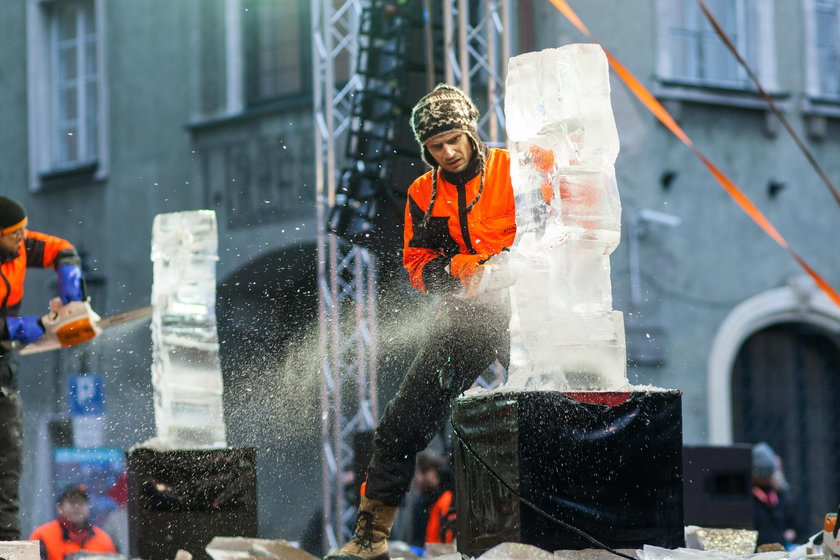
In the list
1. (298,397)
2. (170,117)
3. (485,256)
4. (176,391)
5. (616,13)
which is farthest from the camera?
(170,117)

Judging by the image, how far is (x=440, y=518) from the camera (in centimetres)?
890

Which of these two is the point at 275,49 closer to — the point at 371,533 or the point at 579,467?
the point at 371,533

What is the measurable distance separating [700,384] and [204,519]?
7.94 metres

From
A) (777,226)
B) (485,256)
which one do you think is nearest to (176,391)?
(485,256)

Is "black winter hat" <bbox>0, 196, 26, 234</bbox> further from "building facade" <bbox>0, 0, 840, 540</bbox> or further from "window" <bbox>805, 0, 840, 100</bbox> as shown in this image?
"window" <bbox>805, 0, 840, 100</bbox>

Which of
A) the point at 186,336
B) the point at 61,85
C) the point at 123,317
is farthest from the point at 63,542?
the point at 61,85

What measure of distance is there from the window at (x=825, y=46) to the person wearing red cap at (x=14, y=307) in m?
9.59

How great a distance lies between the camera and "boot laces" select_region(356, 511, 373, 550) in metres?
5.28

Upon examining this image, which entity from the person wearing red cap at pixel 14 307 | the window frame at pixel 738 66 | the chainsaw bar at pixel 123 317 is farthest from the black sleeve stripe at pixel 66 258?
the window frame at pixel 738 66

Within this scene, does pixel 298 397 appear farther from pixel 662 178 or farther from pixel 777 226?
pixel 777 226

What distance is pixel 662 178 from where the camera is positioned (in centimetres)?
1331

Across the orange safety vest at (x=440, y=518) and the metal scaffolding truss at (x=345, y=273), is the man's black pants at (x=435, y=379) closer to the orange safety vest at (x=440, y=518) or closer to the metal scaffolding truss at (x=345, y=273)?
the orange safety vest at (x=440, y=518)

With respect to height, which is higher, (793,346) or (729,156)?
(729,156)

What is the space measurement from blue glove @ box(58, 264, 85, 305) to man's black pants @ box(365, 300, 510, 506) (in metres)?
2.00
